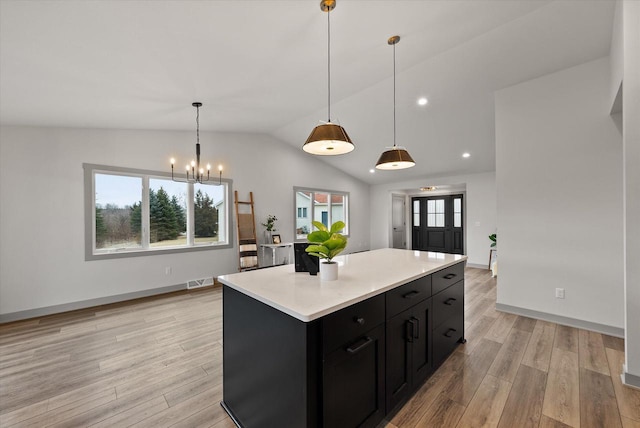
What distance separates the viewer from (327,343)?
123 centimetres

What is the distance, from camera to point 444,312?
2.29 metres

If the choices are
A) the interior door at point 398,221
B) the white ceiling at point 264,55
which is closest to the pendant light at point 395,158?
the white ceiling at point 264,55

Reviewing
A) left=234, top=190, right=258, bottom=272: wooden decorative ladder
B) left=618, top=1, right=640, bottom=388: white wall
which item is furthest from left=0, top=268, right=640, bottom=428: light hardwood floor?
left=234, top=190, right=258, bottom=272: wooden decorative ladder

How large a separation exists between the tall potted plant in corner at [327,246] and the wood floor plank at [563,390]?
65.6 inches

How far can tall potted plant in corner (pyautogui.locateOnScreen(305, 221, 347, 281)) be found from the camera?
1.62m

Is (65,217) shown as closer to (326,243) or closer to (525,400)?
(326,243)

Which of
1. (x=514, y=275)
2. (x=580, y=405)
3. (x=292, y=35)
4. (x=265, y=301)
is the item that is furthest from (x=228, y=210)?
(x=580, y=405)

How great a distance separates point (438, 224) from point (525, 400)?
6.98 m

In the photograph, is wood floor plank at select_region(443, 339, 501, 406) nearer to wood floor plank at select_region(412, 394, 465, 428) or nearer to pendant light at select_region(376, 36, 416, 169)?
wood floor plank at select_region(412, 394, 465, 428)

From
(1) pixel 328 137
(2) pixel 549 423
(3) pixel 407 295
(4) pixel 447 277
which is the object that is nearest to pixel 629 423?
(2) pixel 549 423

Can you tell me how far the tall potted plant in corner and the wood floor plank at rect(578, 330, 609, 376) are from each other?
7.96 ft

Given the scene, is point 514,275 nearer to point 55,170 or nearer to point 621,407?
point 621,407

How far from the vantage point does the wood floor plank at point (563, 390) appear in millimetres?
1707

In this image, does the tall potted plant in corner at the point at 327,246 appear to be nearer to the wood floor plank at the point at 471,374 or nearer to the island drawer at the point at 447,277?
the island drawer at the point at 447,277
